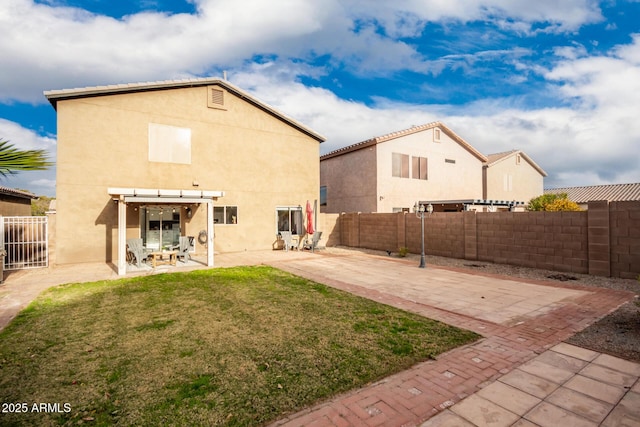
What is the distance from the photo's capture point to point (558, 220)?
10.4m

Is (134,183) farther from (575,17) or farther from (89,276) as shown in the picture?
(575,17)

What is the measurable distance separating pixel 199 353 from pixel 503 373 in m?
4.10

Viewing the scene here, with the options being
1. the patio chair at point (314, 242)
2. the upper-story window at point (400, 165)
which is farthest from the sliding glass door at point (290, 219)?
the upper-story window at point (400, 165)

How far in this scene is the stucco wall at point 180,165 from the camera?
1286 cm

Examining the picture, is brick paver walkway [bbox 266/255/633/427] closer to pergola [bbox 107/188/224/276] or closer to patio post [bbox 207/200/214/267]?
patio post [bbox 207/200/214/267]

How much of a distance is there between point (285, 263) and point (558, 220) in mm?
10243

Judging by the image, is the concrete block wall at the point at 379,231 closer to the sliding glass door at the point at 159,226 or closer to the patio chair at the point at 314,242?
the patio chair at the point at 314,242

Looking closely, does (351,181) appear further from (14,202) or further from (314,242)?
(14,202)

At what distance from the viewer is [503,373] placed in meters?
3.76

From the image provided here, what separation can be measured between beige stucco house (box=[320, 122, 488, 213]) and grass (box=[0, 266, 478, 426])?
1453 centimetres

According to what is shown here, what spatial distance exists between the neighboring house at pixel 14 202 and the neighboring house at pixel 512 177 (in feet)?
117

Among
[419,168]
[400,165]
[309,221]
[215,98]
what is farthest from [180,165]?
[419,168]

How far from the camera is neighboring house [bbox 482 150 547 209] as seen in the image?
27.7m

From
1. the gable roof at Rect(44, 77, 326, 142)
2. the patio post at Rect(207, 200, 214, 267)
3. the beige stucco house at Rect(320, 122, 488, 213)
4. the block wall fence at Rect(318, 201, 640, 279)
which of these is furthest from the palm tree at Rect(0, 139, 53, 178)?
the beige stucco house at Rect(320, 122, 488, 213)
